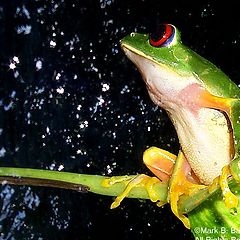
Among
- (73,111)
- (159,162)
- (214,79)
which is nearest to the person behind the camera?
(214,79)

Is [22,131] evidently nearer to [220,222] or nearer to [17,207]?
[17,207]

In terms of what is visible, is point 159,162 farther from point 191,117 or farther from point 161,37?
point 161,37

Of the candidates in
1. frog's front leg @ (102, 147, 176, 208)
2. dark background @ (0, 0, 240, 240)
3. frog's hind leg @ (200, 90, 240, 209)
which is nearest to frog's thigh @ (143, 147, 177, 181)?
frog's front leg @ (102, 147, 176, 208)

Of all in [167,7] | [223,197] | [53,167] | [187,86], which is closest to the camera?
[223,197]

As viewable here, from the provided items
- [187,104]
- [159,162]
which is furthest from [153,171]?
[187,104]

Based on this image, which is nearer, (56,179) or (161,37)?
(56,179)

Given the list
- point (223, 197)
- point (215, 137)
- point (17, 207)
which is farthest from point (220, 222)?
point (17, 207)

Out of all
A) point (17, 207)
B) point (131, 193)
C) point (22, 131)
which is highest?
point (22, 131)
